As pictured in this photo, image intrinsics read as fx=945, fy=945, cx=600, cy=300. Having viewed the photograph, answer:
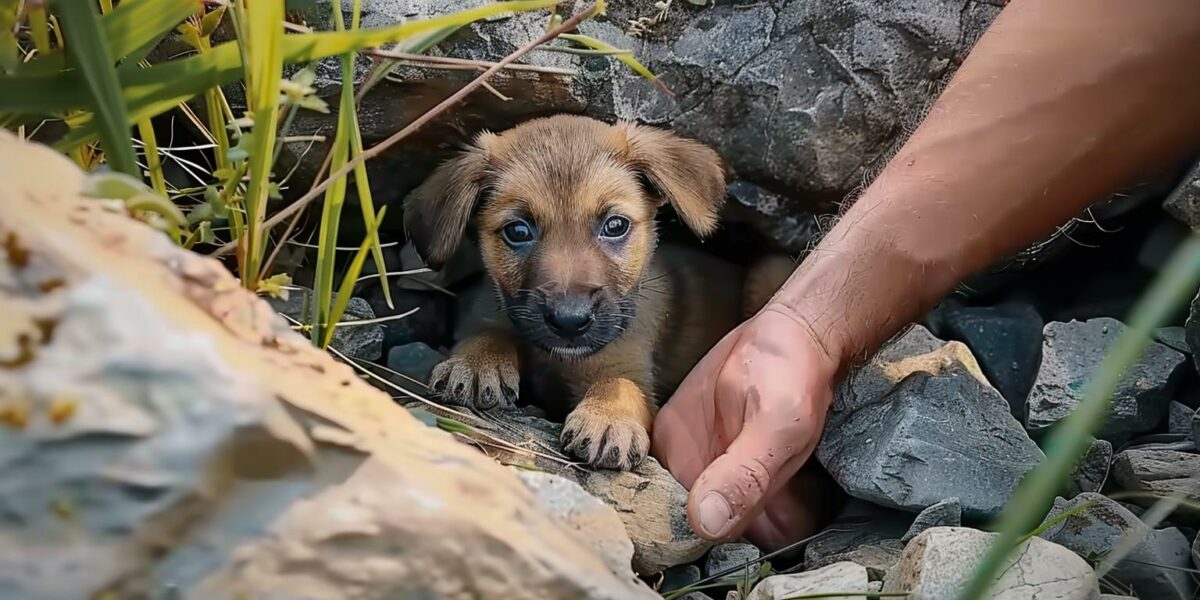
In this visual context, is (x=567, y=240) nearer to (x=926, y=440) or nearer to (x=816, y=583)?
(x=926, y=440)

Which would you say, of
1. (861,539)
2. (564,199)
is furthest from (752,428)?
(564,199)

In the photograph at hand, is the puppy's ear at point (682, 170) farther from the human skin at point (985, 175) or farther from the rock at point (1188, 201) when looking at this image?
the rock at point (1188, 201)

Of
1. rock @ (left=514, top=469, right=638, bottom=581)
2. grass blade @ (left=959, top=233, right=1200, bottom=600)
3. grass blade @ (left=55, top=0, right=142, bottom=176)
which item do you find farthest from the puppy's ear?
grass blade @ (left=959, top=233, right=1200, bottom=600)

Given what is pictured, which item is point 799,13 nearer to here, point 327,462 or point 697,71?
point 697,71

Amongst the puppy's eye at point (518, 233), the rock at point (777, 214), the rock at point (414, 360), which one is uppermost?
the rock at point (777, 214)

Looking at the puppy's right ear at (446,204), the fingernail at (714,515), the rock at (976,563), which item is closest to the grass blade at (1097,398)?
the rock at (976,563)

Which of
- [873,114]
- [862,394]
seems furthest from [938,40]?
[862,394]
